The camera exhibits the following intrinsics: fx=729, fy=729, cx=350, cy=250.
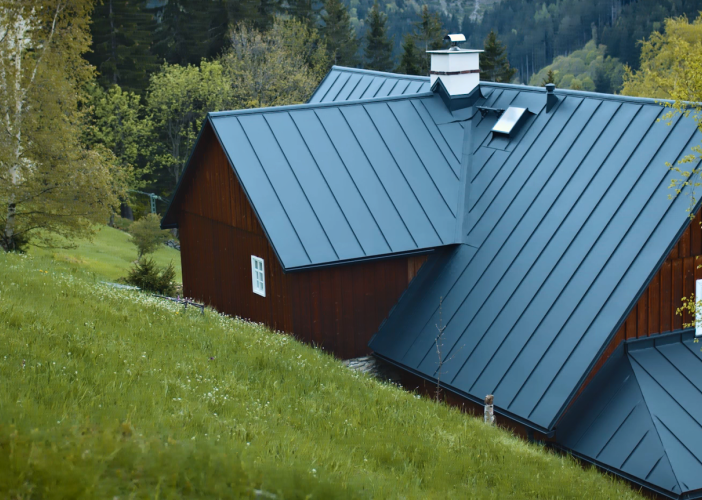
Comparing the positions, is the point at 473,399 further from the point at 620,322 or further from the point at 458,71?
the point at 458,71

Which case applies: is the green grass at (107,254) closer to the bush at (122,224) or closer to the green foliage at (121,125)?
the bush at (122,224)

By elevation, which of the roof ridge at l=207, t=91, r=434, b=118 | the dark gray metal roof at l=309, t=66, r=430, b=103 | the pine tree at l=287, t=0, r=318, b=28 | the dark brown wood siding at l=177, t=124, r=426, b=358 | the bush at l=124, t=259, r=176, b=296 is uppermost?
the pine tree at l=287, t=0, r=318, b=28

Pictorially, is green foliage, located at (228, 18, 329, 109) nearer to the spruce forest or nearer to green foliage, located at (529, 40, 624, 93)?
the spruce forest

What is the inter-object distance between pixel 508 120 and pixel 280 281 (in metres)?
6.33

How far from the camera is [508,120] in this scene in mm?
16484

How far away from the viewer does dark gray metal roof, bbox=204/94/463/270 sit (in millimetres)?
14758

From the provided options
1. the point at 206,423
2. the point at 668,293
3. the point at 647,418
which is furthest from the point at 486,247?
the point at 206,423

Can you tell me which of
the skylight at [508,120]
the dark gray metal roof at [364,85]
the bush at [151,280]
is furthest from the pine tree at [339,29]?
the skylight at [508,120]

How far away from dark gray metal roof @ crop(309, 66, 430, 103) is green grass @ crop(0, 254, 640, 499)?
10.2 m

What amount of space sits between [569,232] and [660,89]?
35.7 m

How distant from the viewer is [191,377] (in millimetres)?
8750

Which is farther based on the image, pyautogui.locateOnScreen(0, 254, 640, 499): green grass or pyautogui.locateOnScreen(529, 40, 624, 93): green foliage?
pyautogui.locateOnScreen(529, 40, 624, 93): green foliage

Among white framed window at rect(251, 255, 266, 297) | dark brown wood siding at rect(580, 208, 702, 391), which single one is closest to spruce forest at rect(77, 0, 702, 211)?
white framed window at rect(251, 255, 266, 297)

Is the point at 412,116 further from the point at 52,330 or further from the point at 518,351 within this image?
the point at 52,330
